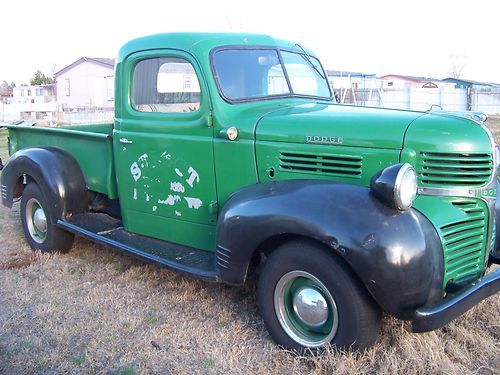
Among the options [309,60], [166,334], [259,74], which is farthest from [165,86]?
[166,334]

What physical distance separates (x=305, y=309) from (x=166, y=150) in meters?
1.64

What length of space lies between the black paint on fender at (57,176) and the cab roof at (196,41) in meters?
1.21

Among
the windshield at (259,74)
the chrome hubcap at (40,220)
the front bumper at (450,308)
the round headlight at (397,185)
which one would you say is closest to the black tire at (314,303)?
the front bumper at (450,308)

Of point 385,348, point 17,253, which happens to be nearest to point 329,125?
point 385,348

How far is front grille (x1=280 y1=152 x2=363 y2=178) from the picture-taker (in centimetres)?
319

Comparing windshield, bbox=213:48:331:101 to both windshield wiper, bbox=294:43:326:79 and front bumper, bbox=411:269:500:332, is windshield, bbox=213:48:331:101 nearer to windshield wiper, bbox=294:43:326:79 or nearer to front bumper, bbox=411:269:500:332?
windshield wiper, bbox=294:43:326:79

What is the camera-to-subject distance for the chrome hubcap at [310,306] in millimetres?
3052

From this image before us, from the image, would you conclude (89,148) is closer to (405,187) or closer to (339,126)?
(339,126)

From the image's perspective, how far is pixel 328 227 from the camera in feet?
9.34

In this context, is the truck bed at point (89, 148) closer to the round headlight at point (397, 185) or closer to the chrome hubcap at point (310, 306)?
the chrome hubcap at point (310, 306)

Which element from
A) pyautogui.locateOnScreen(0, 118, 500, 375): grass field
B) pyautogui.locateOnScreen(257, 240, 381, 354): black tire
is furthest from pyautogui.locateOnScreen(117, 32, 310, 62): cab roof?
pyautogui.locateOnScreen(0, 118, 500, 375): grass field

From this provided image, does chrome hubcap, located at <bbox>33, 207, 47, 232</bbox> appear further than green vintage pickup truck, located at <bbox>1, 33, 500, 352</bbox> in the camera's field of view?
Yes

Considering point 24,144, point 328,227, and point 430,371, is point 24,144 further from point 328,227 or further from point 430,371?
point 430,371

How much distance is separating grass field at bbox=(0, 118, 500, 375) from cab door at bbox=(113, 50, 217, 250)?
1.55 feet
